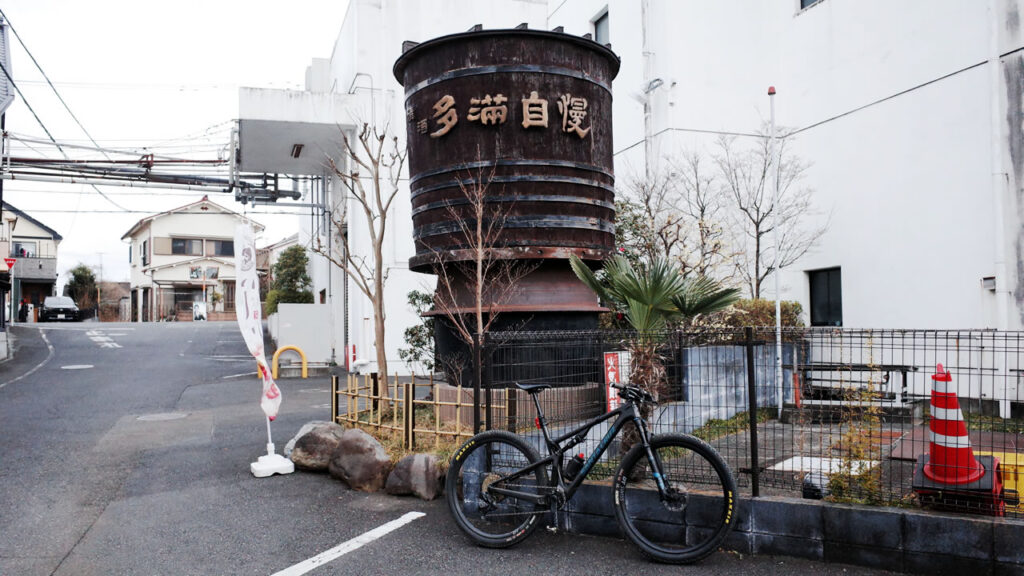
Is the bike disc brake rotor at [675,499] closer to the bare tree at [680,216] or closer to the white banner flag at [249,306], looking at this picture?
the white banner flag at [249,306]

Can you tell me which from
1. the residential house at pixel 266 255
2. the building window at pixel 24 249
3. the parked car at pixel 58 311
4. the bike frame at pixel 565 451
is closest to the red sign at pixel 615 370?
the bike frame at pixel 565 451

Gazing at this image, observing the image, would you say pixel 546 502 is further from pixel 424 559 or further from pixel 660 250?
pixel 660 250

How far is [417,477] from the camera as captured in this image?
618 centimetres

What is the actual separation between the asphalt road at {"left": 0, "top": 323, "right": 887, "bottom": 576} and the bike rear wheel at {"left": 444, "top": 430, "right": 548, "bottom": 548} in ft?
0.47

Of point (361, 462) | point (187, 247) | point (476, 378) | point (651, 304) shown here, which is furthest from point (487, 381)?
point (187, 247)

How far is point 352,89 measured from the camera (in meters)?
17.7

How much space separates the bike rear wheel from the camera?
493 cm

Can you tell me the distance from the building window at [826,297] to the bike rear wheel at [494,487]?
9.33 m

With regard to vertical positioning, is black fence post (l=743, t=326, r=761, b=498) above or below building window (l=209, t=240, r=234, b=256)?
below

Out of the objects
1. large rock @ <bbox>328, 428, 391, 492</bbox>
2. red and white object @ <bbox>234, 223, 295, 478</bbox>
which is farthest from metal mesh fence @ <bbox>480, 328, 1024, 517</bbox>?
red and white object @ <bbox>234, 223, 295, 478</bbox>

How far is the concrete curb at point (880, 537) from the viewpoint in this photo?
4.05 meters

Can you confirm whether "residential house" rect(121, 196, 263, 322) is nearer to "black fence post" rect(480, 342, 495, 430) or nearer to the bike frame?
"black fence post" rect(480, 342, 495, 430)

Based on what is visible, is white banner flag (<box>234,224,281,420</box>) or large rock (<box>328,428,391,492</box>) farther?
white banner flag (<box>234,224,281,420</box>)

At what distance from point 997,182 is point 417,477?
342 inches
